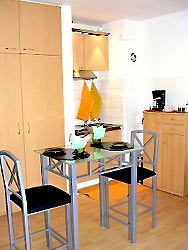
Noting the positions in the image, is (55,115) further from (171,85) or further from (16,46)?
(171,85)

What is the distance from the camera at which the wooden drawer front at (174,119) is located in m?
3.89

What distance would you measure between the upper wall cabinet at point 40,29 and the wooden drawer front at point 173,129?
173 cm

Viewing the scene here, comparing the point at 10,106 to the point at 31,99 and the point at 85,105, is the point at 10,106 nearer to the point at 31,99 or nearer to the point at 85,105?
the point at 31,99

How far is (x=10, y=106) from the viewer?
3.46 m

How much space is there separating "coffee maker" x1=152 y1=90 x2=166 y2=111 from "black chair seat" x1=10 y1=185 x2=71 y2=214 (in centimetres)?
237

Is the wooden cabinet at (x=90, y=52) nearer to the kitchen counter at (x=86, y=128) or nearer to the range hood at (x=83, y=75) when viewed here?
the range hood at (x=83, y=75)

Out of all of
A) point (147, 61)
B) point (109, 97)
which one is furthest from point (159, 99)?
point (109, 97)

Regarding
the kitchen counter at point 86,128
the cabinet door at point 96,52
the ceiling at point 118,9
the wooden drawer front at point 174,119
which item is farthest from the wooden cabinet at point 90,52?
the wooden drawer front at point 174,119

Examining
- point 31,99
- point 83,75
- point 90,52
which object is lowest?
point 31,99

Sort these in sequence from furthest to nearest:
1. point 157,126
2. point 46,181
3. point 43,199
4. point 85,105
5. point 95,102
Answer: point 95,102 → point 85,105 → point 157,126 → point 46,181 → point 43,199

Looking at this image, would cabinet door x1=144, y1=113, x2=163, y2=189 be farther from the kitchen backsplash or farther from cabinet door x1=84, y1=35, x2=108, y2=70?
cabinet door x1=84, y1=35, x2=108, y2=70

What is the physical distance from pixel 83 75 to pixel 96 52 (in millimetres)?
458

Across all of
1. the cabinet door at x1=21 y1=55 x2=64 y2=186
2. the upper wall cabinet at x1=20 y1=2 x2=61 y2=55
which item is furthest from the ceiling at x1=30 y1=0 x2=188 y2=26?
the cabinet door at x1=21 y1=55 x2=64 y2=186

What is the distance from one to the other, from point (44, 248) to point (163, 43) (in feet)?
A: 10.5
